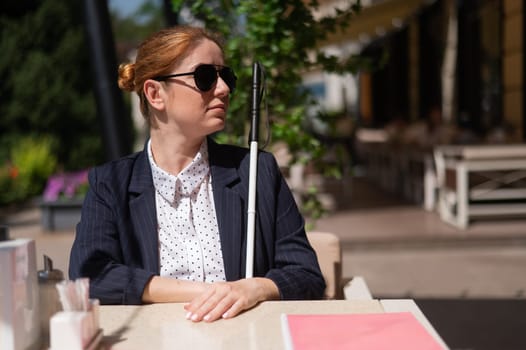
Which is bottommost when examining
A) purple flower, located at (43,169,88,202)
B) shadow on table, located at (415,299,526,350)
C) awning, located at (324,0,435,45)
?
shadow on table, located at (415,299,526,350)

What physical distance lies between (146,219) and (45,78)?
12667mm

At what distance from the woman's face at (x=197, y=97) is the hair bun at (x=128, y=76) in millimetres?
165

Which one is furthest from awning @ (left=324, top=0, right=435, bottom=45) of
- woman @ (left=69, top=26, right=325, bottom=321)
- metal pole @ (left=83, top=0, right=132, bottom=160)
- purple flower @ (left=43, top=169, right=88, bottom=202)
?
woman @ (left=69, top=26, right=325, bottom=321)

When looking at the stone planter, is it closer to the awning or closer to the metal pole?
the metal pole

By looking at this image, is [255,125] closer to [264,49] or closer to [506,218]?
[264,49]

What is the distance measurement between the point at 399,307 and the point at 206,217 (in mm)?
709

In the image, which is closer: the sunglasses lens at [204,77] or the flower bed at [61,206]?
the sunglasses lens at [204,77]

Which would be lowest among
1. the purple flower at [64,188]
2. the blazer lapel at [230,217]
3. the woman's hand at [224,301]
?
the purple flower at [64,188]

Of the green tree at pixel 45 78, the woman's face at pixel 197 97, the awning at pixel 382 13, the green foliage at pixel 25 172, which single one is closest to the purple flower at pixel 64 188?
the green foliage at pixel 25 172

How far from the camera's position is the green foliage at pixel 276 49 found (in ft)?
11.7

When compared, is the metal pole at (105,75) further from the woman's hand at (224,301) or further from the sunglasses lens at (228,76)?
the woman's hand at (224,301)

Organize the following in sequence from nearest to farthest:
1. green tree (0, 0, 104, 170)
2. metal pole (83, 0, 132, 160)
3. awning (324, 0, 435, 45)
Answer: metal pole (83, 0, 132, 160) → awning (324, 0, 435, 45) → green tree (0, 0, 104, 170)

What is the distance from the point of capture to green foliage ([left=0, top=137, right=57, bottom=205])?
40.3ft

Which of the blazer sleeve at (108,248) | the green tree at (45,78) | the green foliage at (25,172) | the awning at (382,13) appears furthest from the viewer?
the green tree at (45,78)
